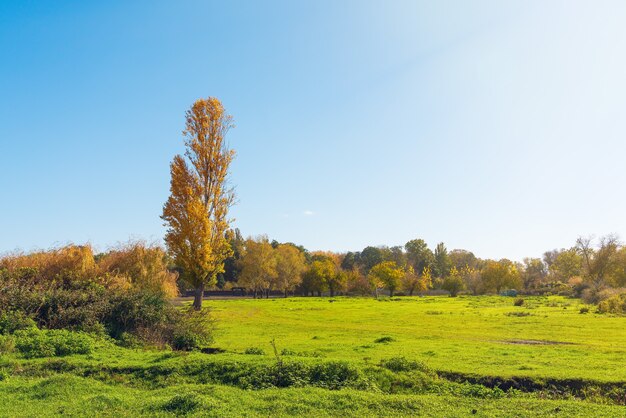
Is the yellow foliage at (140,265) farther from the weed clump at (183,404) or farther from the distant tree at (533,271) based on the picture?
the distant tree at (533,271)

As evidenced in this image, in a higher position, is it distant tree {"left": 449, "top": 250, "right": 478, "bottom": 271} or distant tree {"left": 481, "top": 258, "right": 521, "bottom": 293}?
distant tree {"left": 449, "top": 250, "right": 478, "bottom": 271}

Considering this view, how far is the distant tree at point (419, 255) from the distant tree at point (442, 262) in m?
2.22

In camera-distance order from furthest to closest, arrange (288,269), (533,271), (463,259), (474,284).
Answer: (463,259) < (533,271) < (474,284) < (288,269)

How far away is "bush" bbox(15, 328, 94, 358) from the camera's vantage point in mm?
15289

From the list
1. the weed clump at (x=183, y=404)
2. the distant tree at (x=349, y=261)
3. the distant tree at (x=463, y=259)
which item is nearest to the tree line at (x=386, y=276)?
the distant tree at (x=349, y=261)

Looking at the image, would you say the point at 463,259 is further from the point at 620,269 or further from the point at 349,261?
the point at 620,269

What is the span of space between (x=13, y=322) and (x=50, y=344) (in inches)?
135

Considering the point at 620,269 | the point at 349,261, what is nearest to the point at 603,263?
the point at 620,269

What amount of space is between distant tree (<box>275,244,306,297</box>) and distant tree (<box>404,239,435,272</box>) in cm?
4053

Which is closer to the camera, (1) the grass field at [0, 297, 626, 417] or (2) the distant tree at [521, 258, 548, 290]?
(1) the grass field at [0, 297, 626, 417]

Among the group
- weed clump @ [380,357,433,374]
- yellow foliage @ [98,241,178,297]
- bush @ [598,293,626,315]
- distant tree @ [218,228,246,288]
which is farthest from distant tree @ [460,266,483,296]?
weed clump @ [380,357,433,374]

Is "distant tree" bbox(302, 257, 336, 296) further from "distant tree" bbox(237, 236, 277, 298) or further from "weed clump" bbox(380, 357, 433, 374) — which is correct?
"weed clump" bbox(380, 357, 433, 374)

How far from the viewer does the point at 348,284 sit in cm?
8988

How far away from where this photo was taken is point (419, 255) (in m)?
117
